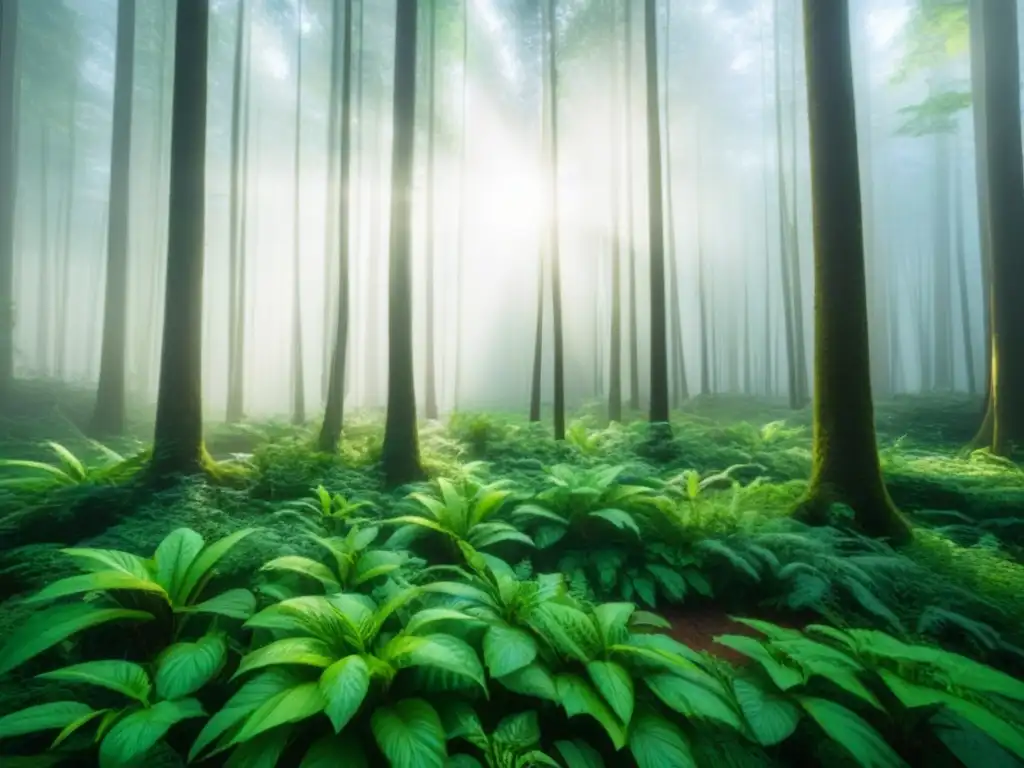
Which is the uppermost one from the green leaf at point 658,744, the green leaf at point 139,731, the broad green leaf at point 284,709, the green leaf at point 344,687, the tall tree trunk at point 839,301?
the tall tree trunk at point 839,301

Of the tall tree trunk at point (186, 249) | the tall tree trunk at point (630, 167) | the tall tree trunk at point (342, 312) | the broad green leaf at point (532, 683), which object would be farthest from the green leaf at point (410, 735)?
the tall tree trunk at point (630, 167)

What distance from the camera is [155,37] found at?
20.5 m

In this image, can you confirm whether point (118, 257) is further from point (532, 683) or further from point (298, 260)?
point (532, 683)

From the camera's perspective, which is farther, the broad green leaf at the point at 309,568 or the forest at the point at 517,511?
the broad green leaf at the point at 309,568

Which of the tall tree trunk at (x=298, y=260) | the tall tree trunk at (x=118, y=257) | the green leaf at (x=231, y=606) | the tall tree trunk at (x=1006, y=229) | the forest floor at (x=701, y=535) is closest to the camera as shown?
the green leaf at (x=231, y=606)

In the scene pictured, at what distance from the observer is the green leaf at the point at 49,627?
7.89 feet

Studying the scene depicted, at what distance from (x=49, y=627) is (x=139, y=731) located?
1123mm

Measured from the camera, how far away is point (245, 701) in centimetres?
220

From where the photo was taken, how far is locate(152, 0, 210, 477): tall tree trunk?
6840 mm

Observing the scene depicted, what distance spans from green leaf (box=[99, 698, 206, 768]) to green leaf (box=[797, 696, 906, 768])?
2.88 m

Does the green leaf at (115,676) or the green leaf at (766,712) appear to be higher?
the green leaf at (115,676)

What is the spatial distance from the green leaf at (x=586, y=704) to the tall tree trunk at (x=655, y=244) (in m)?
8.64

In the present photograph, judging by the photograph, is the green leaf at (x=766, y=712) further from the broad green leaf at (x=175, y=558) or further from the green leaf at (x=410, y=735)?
the broad green leaf at (x=175, y=558)

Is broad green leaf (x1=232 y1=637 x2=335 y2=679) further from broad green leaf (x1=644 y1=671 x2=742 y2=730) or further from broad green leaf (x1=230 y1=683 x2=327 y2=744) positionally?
broad green leaf (x1=644 y1=671 x2=742 y2=730)
